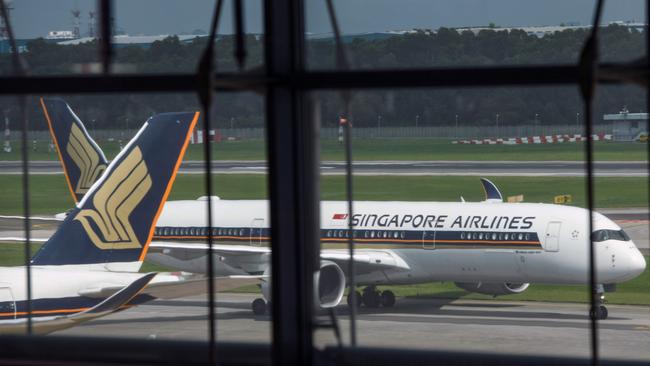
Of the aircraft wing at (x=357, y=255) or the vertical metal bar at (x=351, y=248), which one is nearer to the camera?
the vertical metal bar at (x=351, y=248)

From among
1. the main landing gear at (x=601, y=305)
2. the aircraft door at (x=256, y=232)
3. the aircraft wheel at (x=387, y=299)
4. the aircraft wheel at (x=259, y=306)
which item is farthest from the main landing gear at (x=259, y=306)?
the main landing gear at (x=601, y=305)

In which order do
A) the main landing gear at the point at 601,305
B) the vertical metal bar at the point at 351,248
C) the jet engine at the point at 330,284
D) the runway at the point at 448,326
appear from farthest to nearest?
the jet engine at the point at 330,284
the main landing gear at the point at 601,305
the runway at the point at 448,326
the vertical metal bar at the point at 351,248

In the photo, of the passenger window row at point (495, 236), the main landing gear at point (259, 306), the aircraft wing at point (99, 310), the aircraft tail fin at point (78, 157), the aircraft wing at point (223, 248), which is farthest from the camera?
the aircraft tail fin at point (78, 157)

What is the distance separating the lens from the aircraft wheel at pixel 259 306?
67.4 ft

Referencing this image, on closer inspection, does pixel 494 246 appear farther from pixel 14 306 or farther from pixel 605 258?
pixel 14 306

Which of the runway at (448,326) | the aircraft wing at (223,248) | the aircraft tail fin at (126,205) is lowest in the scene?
the runway at (448,326)

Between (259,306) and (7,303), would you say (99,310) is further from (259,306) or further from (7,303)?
(259,306)

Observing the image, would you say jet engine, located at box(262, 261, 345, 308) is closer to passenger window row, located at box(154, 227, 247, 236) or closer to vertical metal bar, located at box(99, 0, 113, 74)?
passenger window row, located at box(154, 227, 247, 236)

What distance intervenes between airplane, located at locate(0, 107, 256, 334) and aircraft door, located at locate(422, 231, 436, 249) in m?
5.59

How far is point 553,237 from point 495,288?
225 centimetres

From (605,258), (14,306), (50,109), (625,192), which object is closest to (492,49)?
(14,306)

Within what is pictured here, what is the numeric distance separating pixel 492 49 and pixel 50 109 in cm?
1465

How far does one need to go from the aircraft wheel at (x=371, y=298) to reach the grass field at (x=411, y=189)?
5.67 m

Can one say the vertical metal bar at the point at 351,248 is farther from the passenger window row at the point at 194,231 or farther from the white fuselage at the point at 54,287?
the passenger window row at the point at 194,231
